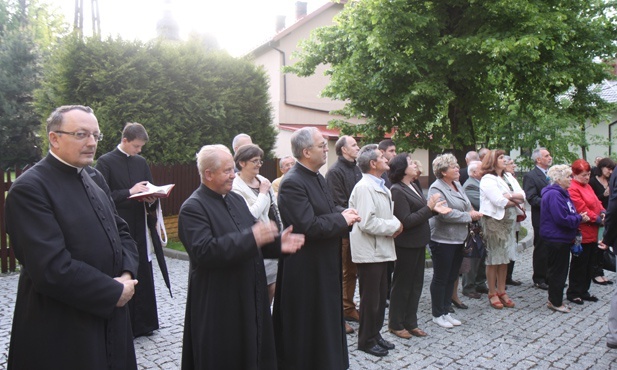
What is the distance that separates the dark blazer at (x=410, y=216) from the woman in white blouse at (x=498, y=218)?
1484 millimetres

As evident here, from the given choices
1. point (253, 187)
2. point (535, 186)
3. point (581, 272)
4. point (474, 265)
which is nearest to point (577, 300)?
point (581, 272)

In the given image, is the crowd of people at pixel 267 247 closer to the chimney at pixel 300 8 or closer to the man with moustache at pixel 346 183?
the man with moustache at pixel 346 183

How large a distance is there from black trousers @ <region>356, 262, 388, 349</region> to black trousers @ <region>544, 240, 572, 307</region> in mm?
2712

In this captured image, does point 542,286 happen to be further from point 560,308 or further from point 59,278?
point 59,278

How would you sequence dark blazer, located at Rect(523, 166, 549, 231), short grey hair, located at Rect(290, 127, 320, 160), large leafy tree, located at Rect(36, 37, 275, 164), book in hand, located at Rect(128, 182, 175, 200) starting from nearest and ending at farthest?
short grey hair, located at Rect(290, 127, 320, 160), book in hand, located at Rect(128, 182, 175, 200), dark blazer, located at Rect(523, 166, 549, 231), large leafy tree, located at Rect(36, 37, 275, 164)

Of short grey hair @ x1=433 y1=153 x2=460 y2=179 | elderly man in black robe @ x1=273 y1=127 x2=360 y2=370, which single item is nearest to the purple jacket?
short grey hair @ x1=433 y1=153 x2=460 y2=179

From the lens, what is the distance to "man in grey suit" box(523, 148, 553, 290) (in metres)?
7.45

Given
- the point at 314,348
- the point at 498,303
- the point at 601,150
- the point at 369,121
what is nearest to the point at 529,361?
the point at 498,303

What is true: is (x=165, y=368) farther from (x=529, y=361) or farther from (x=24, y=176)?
(x=529, y=361)

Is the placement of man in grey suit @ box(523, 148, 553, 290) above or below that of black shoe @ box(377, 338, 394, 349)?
above

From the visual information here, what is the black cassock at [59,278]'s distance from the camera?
8.15 feet

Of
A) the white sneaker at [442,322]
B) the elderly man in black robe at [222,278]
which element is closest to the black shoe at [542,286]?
the white sneaker at [442,322]

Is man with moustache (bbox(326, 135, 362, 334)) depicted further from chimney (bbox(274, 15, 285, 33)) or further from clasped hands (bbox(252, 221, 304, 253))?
chimney (bbox(274, 15, 285, 33))

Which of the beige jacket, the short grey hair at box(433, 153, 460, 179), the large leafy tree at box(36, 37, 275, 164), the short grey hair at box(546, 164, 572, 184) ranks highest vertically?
the large leafy tree at box(36, 37, 275, 164)
